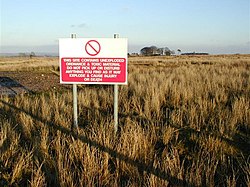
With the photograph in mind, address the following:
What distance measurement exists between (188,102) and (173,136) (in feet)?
11.4

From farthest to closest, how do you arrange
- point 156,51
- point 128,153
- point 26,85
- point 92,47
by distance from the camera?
1. point 156,51
2. point 26,85
3. point 92,47
4. point 128,153

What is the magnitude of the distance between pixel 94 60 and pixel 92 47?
0.26 meters

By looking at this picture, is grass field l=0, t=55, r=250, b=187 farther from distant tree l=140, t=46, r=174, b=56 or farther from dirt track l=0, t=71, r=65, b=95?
distant tree l=140, t=46, r=174, b=56

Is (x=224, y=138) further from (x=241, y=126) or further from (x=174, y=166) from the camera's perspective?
(x=174, y=166)

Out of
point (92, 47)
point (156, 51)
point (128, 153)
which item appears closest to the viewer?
point (128, 153)

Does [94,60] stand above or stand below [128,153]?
above

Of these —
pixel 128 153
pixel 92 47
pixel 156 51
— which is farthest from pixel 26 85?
Result: pixel 156 51

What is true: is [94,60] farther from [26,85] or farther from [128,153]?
[26,85]

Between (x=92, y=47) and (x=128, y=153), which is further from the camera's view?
(x=92, y=47)

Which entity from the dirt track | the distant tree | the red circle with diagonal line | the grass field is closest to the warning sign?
the red circle with diagonal line

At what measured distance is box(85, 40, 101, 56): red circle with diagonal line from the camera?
5629 millimetres

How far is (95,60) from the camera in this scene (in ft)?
18.5

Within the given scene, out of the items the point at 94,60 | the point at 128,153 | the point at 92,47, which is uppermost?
the point at 92,47

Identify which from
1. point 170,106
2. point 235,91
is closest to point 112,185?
point 170,106
